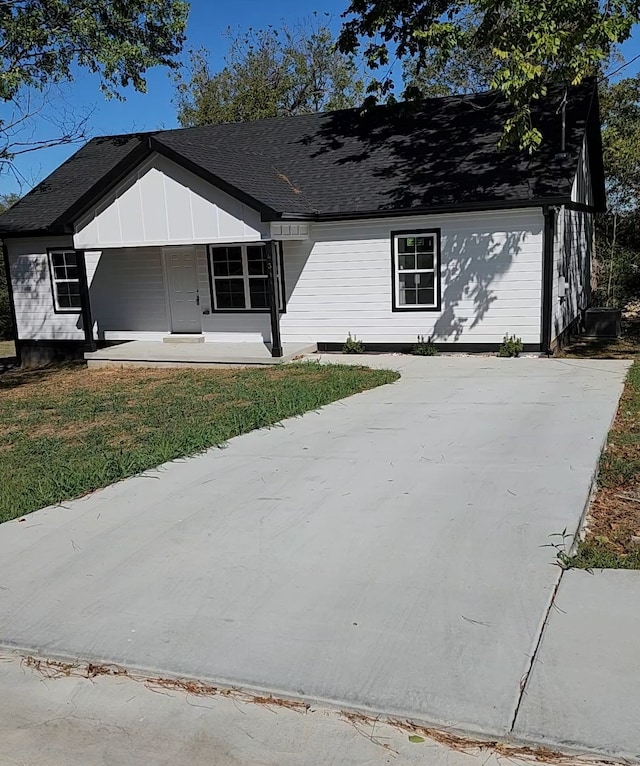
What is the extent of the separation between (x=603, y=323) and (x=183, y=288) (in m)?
9.77

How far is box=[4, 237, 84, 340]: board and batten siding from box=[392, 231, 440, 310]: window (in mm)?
7988

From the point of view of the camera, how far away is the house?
12.8 m

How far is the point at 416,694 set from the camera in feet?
9.99

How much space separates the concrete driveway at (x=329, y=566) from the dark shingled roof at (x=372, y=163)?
22.0ft

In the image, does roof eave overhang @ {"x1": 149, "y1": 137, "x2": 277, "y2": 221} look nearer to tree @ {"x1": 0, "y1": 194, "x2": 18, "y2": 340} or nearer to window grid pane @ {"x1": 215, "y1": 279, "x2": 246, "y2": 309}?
window grid pane @ {"x1": 215, "y1": 279, "x2": 246, "y2": 309}

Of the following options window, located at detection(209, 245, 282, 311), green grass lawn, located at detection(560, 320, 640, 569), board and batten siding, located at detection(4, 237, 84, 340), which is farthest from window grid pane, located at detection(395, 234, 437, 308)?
board and batten siding, located at detection(4, 237, 84, 340)

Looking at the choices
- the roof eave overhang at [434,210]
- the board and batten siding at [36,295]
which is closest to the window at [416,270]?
the roof eave overhang at [434,210]

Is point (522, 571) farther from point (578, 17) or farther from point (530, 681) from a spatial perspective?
point (578, 17)

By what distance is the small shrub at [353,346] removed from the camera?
14.0 m

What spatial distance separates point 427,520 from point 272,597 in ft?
4.80

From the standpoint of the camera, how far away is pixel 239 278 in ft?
49.8

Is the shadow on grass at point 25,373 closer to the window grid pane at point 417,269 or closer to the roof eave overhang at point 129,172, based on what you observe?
the roof eave overhang at point 129,172

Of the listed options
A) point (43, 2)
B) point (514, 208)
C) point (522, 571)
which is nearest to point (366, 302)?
point (514, 208)

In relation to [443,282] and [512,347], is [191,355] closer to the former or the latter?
[443,282]
